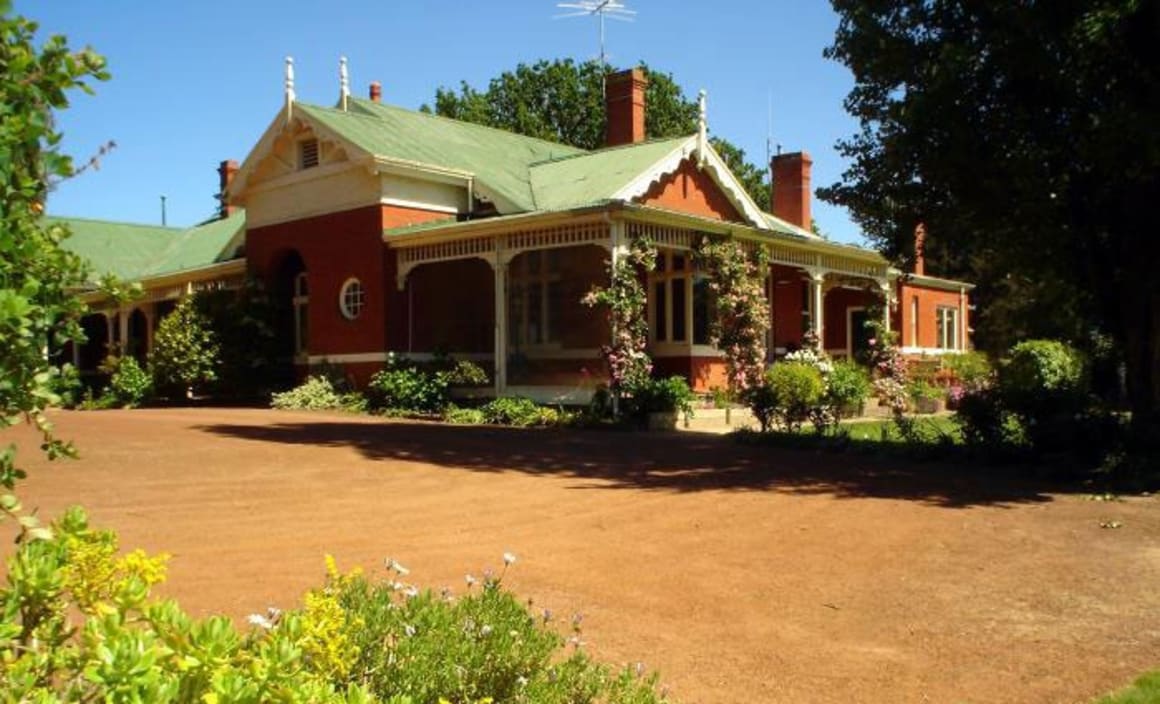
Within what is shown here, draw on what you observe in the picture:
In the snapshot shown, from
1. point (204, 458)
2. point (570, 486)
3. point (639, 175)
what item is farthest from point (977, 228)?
point (204, 458)

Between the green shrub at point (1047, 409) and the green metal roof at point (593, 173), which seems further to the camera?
the green metal roof at point (593, 173)

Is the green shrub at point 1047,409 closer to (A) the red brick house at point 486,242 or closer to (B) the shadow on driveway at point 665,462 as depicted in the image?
(B) the shadow on driveway at point 665,462

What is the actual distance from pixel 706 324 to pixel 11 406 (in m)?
18.6

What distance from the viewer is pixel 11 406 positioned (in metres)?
2.55

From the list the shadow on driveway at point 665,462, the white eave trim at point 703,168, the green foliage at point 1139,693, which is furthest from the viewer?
the white eave trim at point 703,168

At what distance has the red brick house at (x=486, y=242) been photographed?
63.6 feet

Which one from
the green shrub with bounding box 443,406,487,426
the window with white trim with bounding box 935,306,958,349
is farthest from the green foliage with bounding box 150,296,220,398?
the window with white trim with bounding box 935,306,958,349

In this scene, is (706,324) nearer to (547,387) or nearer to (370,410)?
(547,387)

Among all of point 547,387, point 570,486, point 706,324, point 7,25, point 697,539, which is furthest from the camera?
point 706,324

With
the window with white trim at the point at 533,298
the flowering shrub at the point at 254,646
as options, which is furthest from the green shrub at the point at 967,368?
the flowering shrub at the point at 254,646

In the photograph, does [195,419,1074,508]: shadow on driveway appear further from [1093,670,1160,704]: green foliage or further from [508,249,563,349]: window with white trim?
[508,249,563,349]: window with white trim

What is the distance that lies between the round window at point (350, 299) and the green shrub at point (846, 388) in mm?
10311

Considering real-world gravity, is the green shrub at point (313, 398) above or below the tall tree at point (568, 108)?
below

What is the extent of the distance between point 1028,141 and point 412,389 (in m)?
12.2
